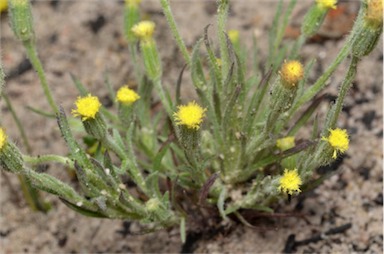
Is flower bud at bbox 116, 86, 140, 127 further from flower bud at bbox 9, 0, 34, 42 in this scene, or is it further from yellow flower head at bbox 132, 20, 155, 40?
flower bud at bbox 9, 0, 34, 42

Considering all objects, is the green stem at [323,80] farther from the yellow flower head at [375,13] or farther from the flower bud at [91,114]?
the flower bud at [91,114]

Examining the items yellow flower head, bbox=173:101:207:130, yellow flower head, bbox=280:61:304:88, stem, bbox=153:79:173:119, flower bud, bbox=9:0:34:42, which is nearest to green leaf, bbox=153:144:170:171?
stem, bbox=153:79:173:119

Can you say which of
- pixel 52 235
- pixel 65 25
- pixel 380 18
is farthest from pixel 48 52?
pixel 380 18

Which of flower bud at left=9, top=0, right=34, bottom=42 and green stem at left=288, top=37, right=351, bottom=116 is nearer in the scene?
green stem at left=288, top=37, right=351, bottom=116

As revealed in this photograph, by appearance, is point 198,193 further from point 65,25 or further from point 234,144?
point 65,25

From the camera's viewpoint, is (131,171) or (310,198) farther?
(310,198)

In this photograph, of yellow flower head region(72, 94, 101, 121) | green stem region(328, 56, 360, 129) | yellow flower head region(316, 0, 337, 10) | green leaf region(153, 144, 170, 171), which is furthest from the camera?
yellow flower head region(316, 0, 337, 10)

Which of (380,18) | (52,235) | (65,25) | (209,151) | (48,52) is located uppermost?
(65,25)
